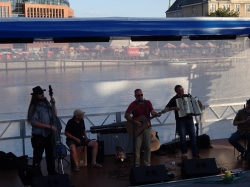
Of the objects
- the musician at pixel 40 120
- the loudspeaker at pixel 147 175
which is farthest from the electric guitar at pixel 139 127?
the musician at pixel 40 120

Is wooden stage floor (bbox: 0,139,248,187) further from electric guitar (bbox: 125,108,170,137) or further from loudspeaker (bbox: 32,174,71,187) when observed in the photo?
loudspeaker (bbox: 32,174,71,187)

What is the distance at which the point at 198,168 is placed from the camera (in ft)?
24.5

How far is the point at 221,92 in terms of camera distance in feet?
42.9

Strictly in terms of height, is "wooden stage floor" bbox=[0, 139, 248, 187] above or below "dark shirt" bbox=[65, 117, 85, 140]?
below

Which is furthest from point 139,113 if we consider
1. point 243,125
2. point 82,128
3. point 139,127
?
point 243,125

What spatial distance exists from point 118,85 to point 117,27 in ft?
17.9

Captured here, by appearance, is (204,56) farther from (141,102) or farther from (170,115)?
(141,102)

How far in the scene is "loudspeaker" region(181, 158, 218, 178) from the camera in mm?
7395

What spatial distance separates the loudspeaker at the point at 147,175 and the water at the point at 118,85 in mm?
4460

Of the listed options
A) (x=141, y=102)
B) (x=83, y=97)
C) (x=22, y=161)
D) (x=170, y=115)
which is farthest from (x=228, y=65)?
(x=22, y=161)

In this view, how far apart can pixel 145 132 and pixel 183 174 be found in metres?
1.06

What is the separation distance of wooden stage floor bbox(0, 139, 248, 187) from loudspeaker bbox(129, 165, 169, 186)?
0.73 metres

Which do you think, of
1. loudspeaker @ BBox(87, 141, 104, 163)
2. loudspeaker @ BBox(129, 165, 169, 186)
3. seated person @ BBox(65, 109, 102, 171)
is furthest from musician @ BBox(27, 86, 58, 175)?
loudspeaker @ BBox(129, 165, 169, 186)

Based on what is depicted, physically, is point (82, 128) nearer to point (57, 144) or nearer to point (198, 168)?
point (57, 144)
